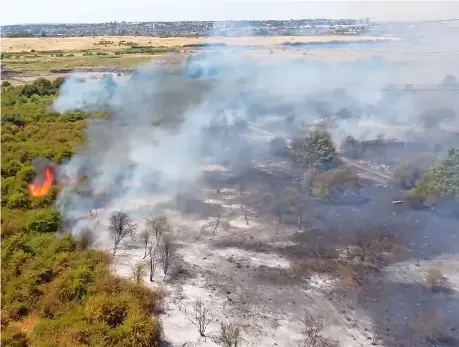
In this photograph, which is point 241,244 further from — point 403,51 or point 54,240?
point 403,51

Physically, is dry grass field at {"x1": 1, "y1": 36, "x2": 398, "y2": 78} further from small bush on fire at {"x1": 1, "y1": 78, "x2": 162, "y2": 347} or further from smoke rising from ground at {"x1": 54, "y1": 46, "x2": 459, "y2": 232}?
small bush on fire at {"x1": 1, "y1": 78, "x2": 162, "y2": 347}

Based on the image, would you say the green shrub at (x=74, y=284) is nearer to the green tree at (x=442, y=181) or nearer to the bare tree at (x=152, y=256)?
the bare tree at (x=152, y=256)

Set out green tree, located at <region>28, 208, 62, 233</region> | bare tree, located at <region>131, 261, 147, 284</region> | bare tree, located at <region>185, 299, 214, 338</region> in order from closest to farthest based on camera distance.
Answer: bare tree, located at <region>185, 299, 214, 338</region>
bare tree, located at <region>131, 261, 147, 284</region>
green tree, located at <region>28, 208, 62, 233</region>

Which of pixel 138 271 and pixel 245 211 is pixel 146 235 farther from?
pixel 245 211

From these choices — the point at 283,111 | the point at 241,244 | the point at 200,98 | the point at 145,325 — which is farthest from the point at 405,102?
the point at 145,325

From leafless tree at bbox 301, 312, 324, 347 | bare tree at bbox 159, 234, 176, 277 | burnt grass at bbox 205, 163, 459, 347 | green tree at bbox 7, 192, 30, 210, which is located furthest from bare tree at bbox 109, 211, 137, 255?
leafless tree at bbox 301, 312, 324, 347

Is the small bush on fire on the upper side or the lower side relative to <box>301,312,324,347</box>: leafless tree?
upper

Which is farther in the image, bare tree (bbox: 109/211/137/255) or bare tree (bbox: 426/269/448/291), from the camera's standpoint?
bare tree (bbox: 109/211/137/255)

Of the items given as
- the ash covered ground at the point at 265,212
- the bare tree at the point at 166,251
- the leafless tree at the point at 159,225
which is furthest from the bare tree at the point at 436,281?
the leafless tree at the point at 159,225
